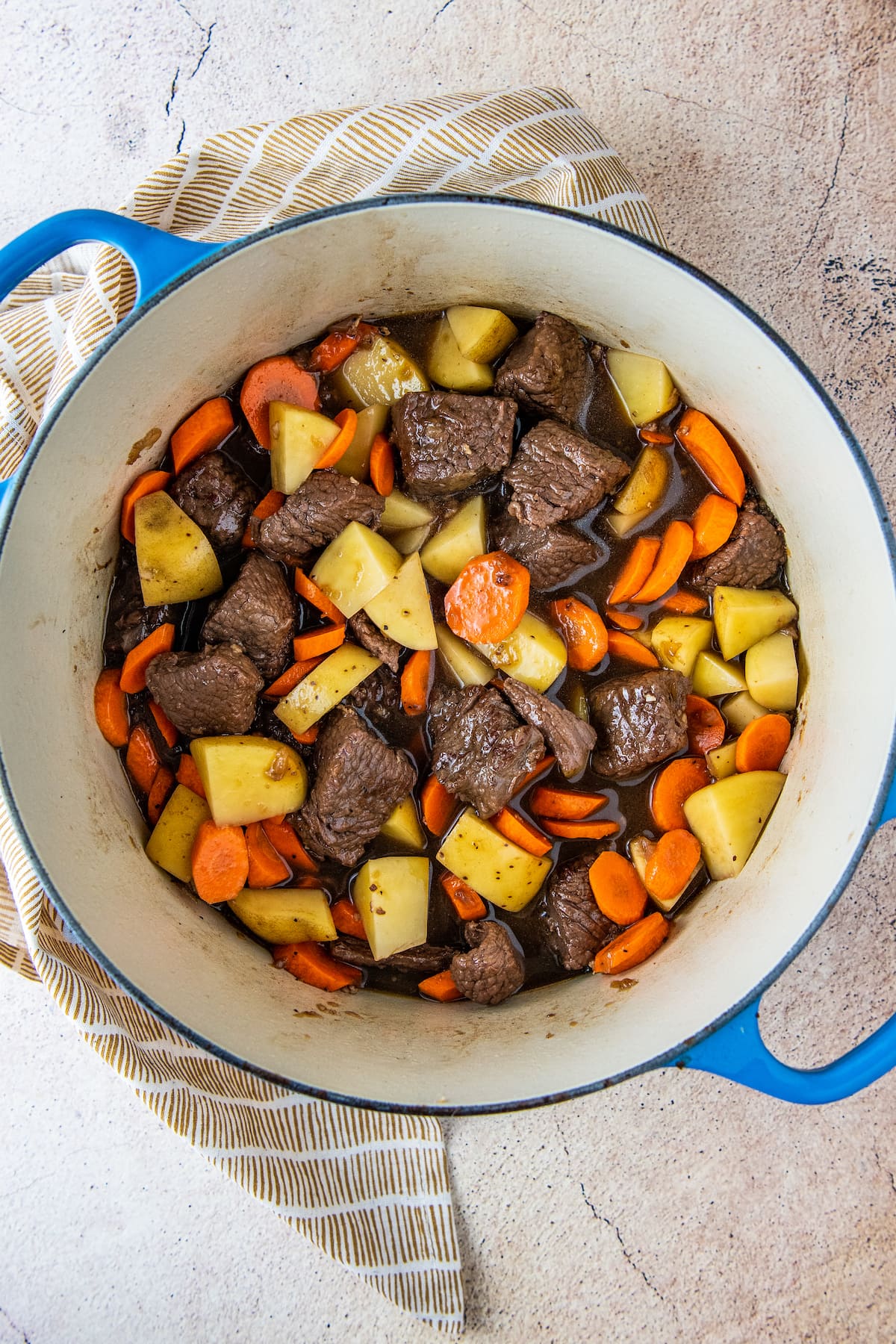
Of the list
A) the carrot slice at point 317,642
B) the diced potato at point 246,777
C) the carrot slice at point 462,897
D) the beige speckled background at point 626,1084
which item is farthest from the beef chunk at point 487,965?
the carrot slice at point 317,642

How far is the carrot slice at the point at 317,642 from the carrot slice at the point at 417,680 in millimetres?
175

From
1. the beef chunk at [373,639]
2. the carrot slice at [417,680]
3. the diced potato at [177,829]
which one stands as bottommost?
the diced potato at [177,829]

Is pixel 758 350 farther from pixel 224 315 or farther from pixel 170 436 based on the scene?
pixel 170 436

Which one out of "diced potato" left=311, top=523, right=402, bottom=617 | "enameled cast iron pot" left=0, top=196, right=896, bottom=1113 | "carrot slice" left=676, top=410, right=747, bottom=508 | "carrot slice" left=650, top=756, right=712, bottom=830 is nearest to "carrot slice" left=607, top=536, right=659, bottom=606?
"carrot slice" left=676, top=410, right=747, bottom=508

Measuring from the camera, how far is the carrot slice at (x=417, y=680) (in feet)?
7.36

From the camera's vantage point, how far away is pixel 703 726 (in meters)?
2.32

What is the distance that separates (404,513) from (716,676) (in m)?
0.86

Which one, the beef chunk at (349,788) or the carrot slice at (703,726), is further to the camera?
the carrot slice at (703,726)

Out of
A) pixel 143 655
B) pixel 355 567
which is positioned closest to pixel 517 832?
pixel 355 567

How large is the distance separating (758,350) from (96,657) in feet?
5.30

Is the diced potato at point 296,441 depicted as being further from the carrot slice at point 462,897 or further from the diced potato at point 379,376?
the carrot slice at point 462,897

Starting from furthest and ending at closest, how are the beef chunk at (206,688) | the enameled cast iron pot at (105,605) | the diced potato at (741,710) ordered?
the diced potato at (741,710) → the beef chunk at (206,688) → the enameled cast iron pot at (105,605)

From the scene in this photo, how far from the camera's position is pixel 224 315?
200 cm

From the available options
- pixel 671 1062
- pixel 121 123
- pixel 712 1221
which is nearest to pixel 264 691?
Answer: pixel 671 1062
